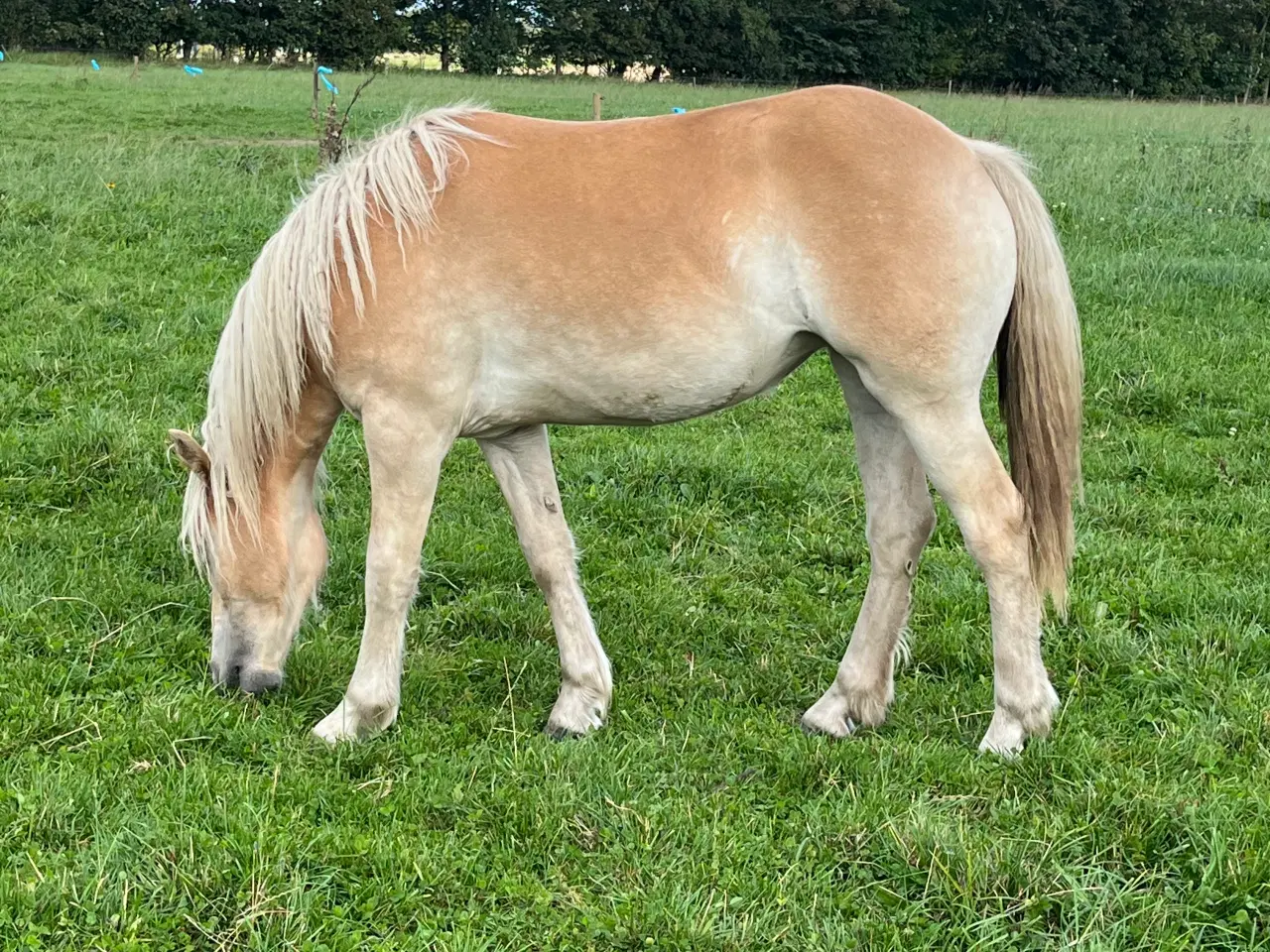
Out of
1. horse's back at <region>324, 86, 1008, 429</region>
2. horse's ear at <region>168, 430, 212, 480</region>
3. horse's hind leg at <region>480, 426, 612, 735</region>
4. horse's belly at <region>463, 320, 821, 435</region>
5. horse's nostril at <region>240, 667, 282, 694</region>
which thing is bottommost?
horse's nostril at <region>240, 667, 282, 694</region>

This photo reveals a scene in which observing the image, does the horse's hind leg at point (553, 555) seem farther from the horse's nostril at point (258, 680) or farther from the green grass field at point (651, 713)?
the horse's nostril at point (258, 680)

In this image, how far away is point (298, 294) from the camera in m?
3.32

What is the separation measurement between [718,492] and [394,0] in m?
57.4

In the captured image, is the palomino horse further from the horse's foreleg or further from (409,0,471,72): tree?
(409,0,471,72): tree

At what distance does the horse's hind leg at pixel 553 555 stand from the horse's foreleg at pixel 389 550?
400 millimetres

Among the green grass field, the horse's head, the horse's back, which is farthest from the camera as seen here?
the horse's head

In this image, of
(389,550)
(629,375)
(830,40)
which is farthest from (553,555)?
(830,40)

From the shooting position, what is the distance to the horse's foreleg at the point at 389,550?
3311mm

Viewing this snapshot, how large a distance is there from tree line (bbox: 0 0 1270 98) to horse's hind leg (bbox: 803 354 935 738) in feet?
173

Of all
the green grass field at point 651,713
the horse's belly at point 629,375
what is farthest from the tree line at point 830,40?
the horse's belly at point 629,375

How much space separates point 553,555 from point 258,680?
3.51ft

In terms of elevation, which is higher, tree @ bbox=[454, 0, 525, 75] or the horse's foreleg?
tree @ bbox=[454, 0, 525, 75]

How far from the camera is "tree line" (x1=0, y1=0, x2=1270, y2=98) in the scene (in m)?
52.1

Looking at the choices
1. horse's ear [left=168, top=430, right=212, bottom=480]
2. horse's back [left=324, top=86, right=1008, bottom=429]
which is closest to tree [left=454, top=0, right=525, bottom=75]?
horse's ear [left=168, top=430, right=212, bottom=480]
